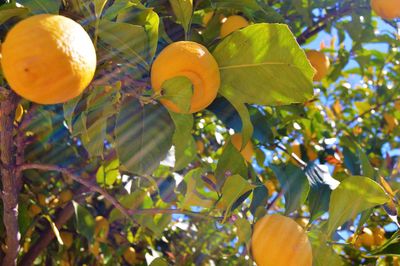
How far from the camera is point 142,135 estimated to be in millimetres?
931

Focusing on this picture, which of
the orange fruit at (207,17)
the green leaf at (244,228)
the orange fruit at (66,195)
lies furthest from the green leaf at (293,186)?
the orange fruit at (66,195)

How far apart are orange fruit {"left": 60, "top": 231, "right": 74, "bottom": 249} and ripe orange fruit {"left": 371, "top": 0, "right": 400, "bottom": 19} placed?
1.23 meters

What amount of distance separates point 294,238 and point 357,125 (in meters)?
1.52

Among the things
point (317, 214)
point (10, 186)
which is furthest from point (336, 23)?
point (10, 186)

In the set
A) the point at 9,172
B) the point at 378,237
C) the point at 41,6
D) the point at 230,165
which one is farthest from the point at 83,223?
the point at 378,237

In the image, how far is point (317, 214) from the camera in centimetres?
116

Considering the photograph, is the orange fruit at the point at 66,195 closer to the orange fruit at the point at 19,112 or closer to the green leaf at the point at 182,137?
the orange fruit at the point at 19,112

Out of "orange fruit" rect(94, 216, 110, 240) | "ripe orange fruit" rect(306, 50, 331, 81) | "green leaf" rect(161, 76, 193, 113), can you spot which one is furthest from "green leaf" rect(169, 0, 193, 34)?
"orange fruit" rect(94, 216, 110, 240)

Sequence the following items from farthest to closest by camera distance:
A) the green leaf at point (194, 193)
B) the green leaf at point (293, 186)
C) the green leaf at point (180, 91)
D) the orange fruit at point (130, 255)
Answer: the orange fruit at point (130, 255) → the green leaf at point (293, 186) → the green leaf at point (194, 193) → the green leaf at point (180, 91)

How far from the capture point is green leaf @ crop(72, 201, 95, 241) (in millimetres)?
1452

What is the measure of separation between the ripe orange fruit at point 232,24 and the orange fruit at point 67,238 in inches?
35.1

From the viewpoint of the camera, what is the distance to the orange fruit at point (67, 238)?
1703 mm

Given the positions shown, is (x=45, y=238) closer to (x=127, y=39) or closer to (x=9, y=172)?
(x=9, y=172)

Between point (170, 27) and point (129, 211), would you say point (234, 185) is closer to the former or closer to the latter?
point (129, 211)
